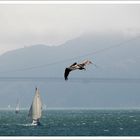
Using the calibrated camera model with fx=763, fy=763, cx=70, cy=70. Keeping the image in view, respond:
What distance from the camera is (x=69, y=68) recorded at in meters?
32.2

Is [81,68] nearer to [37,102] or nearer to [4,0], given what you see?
[4,0]

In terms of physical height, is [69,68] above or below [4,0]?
below

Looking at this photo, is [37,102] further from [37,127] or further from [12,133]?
[12,133]

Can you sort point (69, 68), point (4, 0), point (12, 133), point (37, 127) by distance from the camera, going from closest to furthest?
point (69, 68)
point (4, 0)
point (12, 133)
point (37, 127)

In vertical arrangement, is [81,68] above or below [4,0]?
below

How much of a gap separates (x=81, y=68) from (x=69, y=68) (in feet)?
1.68

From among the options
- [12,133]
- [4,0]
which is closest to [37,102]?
[12,133]

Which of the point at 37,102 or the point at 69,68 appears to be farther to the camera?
the point at 37,102

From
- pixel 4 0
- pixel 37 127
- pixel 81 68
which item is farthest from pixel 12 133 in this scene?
pixel 81 68

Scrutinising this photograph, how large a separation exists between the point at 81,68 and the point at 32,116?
8578cm

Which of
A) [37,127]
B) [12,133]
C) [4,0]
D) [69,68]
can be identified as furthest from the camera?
[37,127]

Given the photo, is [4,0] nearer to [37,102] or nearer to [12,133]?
[12,133]

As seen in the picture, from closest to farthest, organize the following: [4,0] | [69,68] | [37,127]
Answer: [69,68], [4,0], [37,127]

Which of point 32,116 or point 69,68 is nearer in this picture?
point 69,68
